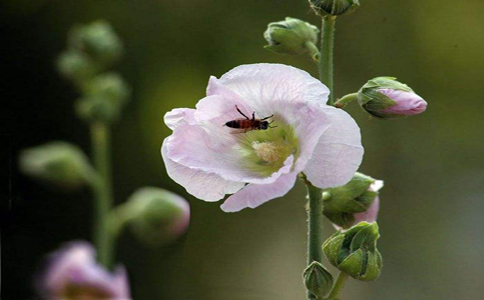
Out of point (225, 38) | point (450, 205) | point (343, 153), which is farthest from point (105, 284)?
point (450, 205)

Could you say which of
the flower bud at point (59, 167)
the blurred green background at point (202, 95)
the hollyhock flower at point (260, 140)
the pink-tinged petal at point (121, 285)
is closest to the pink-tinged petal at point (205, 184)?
the hollyhock flower at point (260, 140)

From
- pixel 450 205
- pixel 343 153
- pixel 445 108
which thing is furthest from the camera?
pixel 445 108

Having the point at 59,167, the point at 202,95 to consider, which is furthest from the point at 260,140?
the point at 202,95

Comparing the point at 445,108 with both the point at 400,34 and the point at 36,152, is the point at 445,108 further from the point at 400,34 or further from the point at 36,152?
Answer: the point at 36,152

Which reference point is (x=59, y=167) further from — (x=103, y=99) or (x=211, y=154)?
(x=211, y=154)

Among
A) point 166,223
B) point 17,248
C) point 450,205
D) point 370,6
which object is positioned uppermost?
point 370,6

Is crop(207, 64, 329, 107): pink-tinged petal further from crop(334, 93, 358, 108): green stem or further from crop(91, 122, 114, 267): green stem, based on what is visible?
crop(91, 122, 114, 267): green stem

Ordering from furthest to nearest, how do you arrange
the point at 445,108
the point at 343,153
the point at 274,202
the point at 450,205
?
the point at 445,108 < the point at 450,205 < the point at 274,202 < the point at 343,153

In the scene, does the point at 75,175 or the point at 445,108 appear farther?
the point at 445,108
